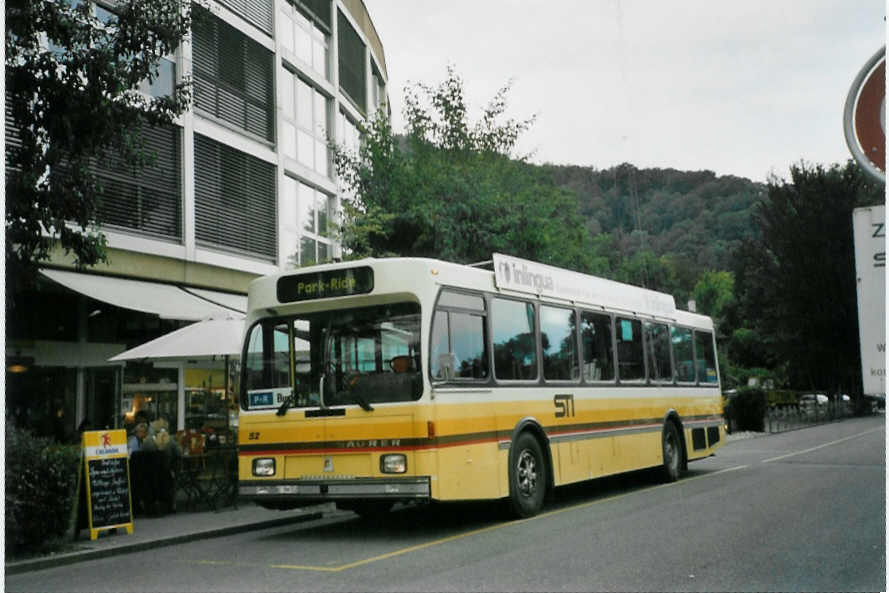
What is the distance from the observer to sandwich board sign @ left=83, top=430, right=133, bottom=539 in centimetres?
1132

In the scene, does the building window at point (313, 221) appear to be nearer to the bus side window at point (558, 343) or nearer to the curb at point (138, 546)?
the curb at point (138, 546)

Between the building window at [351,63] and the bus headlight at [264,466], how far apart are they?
21.7 metres

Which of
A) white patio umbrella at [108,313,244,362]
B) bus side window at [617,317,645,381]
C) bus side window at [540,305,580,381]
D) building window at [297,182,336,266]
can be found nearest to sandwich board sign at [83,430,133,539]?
white patio umbrella at [108,313,244,362]

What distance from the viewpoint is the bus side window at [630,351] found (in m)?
14.8

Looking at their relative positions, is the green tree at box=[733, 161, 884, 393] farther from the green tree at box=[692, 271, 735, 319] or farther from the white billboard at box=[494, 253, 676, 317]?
the green tree at box=[692, 271, 735, 319]

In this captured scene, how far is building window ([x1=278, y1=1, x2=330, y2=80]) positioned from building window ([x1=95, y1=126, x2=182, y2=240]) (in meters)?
6.19

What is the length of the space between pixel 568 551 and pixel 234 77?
1777 cm

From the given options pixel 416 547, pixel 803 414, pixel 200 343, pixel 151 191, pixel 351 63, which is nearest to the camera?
pixel 416 547

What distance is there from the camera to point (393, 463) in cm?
1016

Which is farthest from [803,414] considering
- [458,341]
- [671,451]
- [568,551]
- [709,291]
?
[709,291]

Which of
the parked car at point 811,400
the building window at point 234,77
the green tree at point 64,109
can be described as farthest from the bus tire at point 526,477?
the parked car at point 811,400

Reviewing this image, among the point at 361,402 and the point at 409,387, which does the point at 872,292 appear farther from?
the point at 361,402

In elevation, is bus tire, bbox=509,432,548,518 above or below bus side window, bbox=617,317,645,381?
below

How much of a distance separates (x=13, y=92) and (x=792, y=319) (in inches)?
1841
